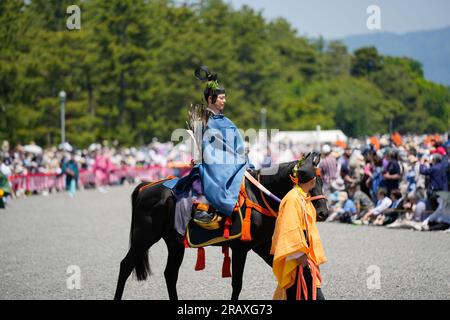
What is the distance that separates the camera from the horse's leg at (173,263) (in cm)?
970

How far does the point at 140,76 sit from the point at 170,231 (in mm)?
47084

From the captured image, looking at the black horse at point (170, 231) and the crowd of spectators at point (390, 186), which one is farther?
the crowd of spectators at point (390, 186)

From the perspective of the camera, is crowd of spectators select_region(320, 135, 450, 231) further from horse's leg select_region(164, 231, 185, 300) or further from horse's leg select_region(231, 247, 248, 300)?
horse's leg select_region(231, 247, 248, 300)

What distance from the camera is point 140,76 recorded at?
184 feet

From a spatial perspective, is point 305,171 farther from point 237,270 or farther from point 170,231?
point 170,231

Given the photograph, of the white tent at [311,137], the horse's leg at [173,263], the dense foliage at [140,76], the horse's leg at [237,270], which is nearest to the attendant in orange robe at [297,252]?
the horse's leg at [237,270]

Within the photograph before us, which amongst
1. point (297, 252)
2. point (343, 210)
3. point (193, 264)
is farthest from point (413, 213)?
point (297, 252)

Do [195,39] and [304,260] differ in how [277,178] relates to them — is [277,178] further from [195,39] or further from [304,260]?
[195,39]

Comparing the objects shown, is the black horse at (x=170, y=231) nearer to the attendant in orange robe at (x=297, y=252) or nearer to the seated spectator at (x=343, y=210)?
the attendant in orange robe at (x=297, y=252)

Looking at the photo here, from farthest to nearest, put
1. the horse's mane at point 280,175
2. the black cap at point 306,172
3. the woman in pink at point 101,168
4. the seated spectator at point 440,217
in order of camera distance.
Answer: the woman in pink at point 101,168
the seated spectator at point 440,217
the horse's mane at point 280,175
the black cap at point 306,172

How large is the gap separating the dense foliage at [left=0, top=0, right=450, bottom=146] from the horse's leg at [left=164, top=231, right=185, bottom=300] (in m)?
32.7

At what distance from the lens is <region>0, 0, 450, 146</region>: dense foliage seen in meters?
43.5

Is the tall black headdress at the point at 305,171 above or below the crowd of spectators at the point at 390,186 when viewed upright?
above

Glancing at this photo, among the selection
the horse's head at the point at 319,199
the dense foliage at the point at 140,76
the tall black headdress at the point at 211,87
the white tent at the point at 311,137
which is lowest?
the horse's head at the point at 319,199
